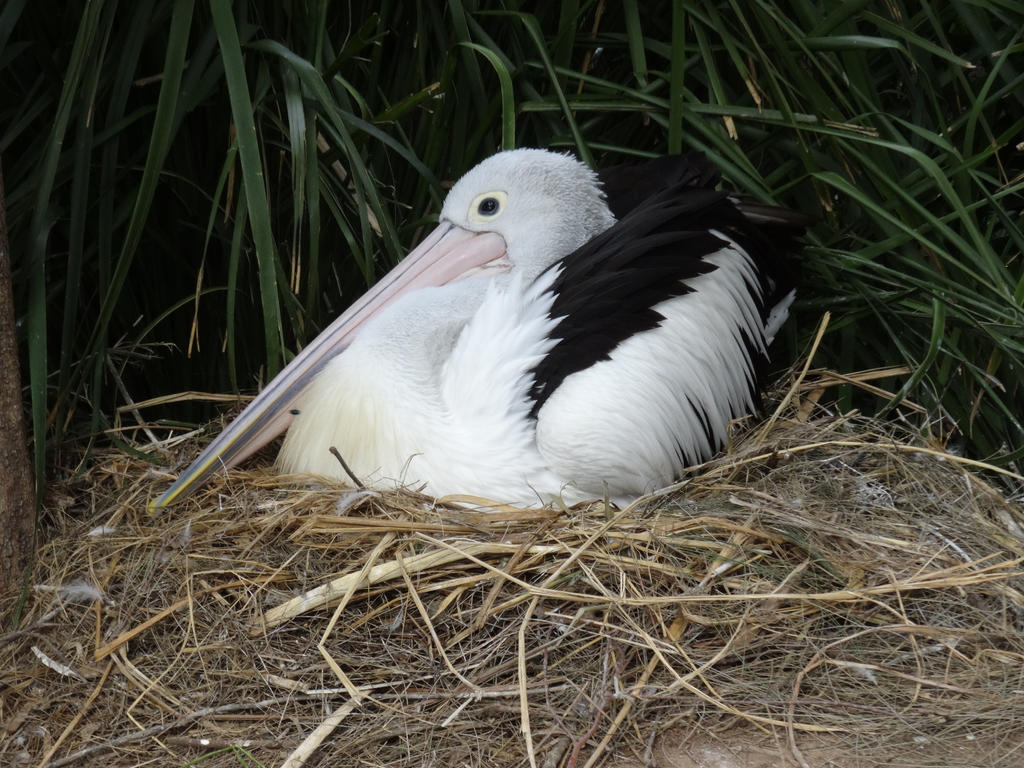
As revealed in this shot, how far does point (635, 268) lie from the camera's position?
2.57m

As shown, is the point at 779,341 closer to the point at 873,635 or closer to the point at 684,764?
the point at 873,635

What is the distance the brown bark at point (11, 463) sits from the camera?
87.2 inches

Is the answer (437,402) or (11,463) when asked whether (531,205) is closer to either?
(437,402)

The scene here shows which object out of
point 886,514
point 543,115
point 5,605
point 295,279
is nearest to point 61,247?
point 295,279

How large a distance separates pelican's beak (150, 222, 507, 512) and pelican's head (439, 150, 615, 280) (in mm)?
44

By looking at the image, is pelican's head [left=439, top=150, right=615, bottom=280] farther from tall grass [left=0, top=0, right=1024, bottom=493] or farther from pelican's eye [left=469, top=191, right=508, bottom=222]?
tall grass [left=0, top=0, right=1024, bottom=493]

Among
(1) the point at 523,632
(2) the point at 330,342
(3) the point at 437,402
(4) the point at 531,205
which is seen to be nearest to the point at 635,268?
(4) the point at 531,205

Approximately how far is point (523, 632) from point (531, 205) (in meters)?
1.26

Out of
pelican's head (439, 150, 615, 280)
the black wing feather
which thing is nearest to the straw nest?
the black wing feather

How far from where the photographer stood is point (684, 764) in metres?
1.88

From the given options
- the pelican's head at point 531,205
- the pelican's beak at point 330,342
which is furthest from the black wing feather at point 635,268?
the pelican's beak at point 330,342

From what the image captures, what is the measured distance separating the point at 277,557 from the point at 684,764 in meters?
0.95

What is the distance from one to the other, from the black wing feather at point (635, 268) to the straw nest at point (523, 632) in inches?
14.7

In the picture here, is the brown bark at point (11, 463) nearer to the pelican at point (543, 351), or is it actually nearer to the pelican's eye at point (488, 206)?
the pelican at point (543, 351)
